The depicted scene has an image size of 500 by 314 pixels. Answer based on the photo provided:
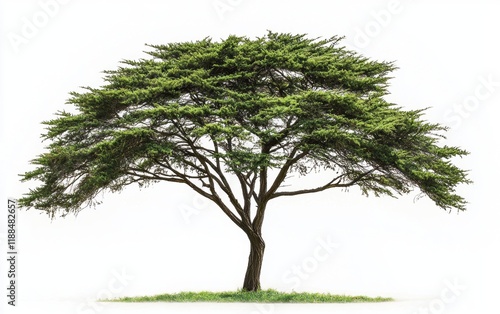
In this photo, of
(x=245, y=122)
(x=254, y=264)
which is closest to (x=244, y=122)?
(x=245, y=122)

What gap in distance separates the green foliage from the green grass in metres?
2.88

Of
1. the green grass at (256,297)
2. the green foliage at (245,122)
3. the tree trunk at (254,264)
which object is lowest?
the green grass at (256,297)

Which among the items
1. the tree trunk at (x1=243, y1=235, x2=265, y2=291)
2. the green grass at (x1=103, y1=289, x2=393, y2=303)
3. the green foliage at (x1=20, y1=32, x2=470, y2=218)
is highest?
the green foliage at (x1=20, y1=32, x2=470, y2=218)

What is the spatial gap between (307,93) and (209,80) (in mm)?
2369

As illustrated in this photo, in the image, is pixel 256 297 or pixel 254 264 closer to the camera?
pixel 256 297

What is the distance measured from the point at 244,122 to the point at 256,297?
173 inches

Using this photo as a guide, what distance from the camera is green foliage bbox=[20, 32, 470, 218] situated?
18.3 m

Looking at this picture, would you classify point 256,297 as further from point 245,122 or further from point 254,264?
point 245,122

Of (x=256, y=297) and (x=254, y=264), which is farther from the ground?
(x=254, y=264)

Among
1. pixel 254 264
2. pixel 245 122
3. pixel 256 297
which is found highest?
pixel 245 122

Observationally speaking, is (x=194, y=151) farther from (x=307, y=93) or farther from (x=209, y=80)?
(x=307, y=93)

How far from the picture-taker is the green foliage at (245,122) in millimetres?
18312

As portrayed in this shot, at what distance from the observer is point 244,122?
61.6 ft

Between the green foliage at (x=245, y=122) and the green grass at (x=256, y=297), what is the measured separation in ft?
9.46
